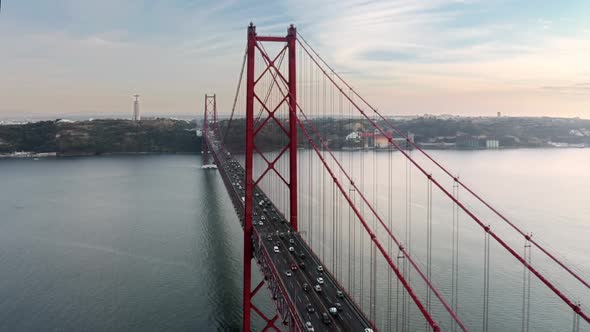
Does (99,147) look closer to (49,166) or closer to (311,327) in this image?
(49,166)

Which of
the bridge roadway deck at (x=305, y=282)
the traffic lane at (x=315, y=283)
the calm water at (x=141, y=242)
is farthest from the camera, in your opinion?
the calm water at (x=141, y=242)

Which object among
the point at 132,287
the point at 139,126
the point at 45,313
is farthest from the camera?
the point at 139,126

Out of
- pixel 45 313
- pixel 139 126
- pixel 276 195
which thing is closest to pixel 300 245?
pixel 45 313

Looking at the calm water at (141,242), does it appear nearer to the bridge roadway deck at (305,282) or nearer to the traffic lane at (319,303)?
the bridge roadway deck at (305,282)

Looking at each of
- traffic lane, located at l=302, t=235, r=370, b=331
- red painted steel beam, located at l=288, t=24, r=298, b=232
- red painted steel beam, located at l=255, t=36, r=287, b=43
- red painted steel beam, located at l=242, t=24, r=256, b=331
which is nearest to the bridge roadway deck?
traffic lane, located at l=302, t=235, r=370, b=331

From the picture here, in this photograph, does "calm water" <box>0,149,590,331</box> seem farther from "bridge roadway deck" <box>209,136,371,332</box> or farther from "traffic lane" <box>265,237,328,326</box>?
"traffic lane" <box>265,237,328,326</box>

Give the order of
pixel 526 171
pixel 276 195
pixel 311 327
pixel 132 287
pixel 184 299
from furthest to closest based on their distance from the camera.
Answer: pixel 526 171 < pixel 276 195 < pixel 132 287 < pixel 184 299 < pixel 311 327

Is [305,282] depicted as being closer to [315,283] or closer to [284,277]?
[315,283]

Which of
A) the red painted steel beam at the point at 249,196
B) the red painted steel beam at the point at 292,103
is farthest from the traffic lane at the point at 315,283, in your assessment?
the red painted steel beam at the point at 292,103
